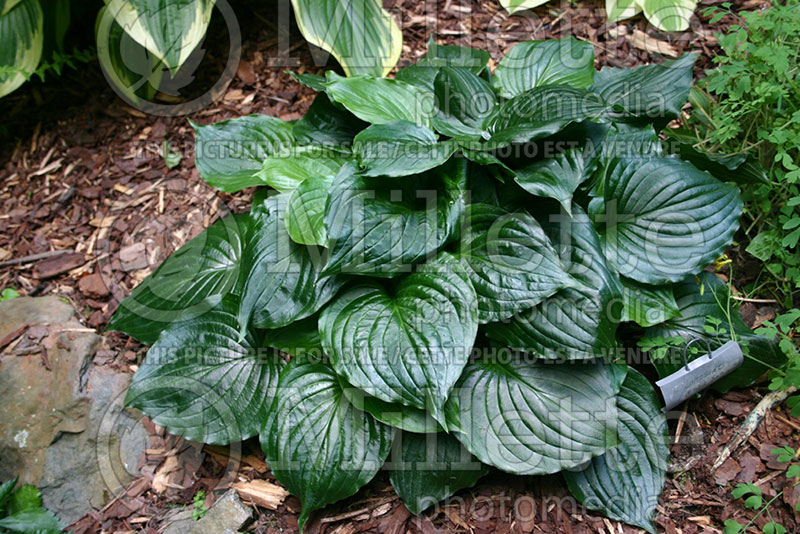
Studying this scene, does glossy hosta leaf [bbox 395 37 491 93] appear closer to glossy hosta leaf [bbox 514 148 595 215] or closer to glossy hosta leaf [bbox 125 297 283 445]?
glossy hosta leaf [bbox 514 148 595 215]

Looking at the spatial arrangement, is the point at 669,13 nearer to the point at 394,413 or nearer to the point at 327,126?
the point at 327,126

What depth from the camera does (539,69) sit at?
2311mm

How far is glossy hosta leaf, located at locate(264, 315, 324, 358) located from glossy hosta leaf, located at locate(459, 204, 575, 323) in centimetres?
53

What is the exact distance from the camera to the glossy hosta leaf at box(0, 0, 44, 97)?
2609 mm

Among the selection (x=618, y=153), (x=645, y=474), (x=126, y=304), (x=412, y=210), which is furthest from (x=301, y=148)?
(x=645, y=474)

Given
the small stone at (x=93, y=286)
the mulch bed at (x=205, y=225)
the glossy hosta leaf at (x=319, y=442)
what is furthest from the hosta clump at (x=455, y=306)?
the small stone at (x=93, y=286)

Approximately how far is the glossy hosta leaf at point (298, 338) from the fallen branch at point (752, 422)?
4.24 feet

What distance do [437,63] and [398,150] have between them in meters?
0.73

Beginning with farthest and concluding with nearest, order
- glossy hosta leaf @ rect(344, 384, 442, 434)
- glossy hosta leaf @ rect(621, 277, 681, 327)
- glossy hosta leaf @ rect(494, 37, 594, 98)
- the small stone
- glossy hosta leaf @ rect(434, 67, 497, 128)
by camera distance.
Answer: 1. the small stone
2. glossy hosta leaf @ rect(494, 37, 594, 98)
3. glossy hosta leaf @ rect(434, 67, 497, 128)
4. glossy hosta leaf @ rect(621, 277, 681, 327)
5. glossy hosta leaf @ rect(344, 384, 442, 434)

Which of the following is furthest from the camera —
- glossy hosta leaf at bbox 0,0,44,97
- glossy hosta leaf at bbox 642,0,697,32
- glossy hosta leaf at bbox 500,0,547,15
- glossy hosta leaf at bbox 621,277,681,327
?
glossy hosta leaf at bbox 500,0,547,15

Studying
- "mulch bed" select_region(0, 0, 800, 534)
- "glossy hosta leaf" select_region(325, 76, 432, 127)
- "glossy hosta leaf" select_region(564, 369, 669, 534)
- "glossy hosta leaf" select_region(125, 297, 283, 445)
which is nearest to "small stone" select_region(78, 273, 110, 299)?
"mulch bed" select_region(0, 0, 800, 534)

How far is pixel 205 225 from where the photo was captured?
2562 millimetres

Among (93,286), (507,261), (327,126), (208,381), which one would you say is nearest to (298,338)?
(208,381)

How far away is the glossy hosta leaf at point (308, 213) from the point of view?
73.5 inches
